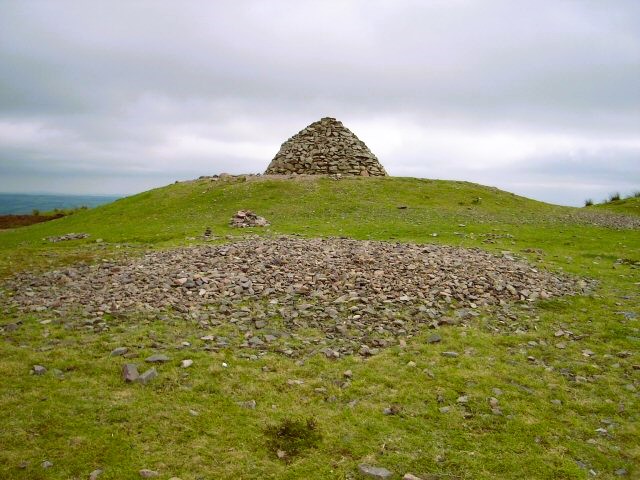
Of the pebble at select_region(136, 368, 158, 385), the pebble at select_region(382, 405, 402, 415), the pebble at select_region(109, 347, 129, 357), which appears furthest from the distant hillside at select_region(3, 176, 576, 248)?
the pebble at select_region(382, 405, 402, 415)

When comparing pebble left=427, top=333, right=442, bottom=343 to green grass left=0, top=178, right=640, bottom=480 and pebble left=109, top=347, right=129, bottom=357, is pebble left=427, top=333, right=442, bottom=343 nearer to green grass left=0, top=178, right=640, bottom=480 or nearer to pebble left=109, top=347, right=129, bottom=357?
green grass left=0, top=178, right=640, bottom=480

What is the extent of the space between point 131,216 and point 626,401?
41274 mm

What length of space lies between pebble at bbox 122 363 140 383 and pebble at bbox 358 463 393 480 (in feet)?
18.5

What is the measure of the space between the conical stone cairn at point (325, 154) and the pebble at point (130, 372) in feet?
148

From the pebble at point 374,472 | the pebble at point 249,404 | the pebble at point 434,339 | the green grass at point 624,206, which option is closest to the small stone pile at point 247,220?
the pebble at point 434,339

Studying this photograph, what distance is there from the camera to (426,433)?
28.5 feet

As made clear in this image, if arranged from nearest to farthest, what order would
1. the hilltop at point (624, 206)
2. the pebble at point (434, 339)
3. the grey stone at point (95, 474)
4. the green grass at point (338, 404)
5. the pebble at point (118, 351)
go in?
→ the grey stone at point (95, 474) < the green grass at point (338, 404) < the pebble at point (118, 351) < the pebble at point (434, 339) < the hilltop at point (624, 206)

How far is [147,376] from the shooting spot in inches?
406

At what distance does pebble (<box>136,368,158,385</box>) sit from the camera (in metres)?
10.2

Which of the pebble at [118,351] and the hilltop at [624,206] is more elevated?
the hilltop at [624,206]

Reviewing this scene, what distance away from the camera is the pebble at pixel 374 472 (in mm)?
7414

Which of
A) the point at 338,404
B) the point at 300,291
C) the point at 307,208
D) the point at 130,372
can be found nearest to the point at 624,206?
the point at 307,208

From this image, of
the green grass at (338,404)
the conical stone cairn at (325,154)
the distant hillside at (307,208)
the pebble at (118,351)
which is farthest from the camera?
the conical stone cairn at (325,154)

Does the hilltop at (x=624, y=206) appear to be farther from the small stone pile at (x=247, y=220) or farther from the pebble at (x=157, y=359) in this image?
the pebble at (x=157, y=359)
